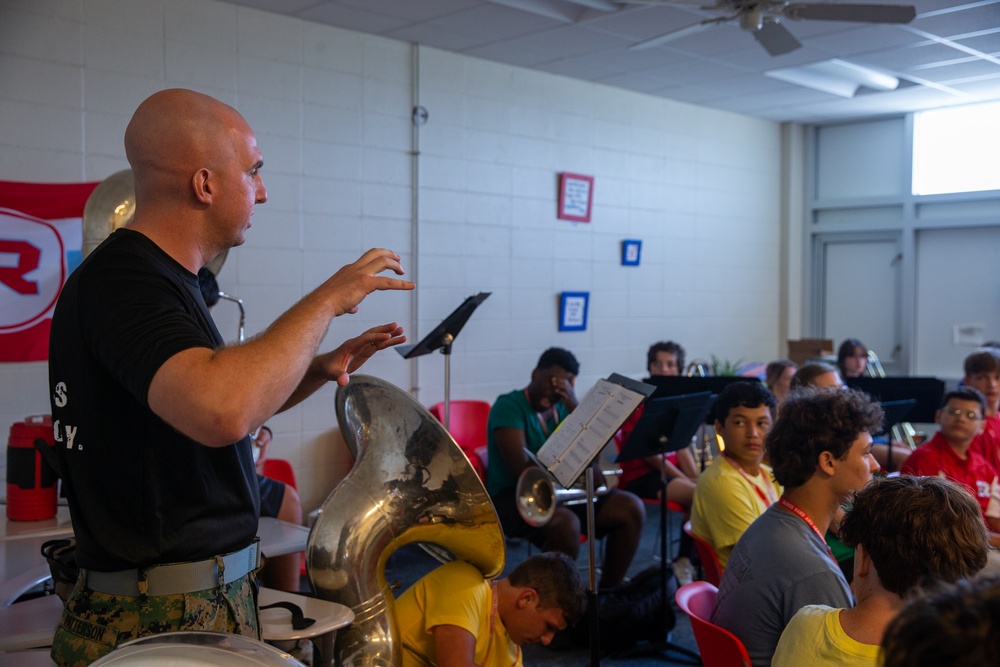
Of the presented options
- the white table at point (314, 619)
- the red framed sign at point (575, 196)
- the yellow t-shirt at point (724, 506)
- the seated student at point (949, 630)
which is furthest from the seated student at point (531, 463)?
the seated student at point (949, 630)

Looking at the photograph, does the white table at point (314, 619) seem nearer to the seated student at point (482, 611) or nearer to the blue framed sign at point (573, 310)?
the seated student at point (482, 611)

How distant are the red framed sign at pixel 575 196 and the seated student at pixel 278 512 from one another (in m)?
2.82

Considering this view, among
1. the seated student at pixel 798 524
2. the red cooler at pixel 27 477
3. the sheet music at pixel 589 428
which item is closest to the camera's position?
the seated student at pixel 798 524

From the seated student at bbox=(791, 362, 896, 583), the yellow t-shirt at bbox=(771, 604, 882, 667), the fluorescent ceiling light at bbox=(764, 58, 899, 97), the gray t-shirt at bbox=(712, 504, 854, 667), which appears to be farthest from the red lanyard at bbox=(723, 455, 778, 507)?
the fluorescent ceiling light at bbox=(764, 58, 899, 97)

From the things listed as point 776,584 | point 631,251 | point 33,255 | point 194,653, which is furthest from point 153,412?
point 631,251

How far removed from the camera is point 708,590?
2.40 metres

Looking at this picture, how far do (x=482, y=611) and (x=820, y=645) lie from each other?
0.97m

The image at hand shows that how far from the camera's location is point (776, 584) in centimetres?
209

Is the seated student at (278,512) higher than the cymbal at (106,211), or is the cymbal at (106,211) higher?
the cymbal at (106,211)

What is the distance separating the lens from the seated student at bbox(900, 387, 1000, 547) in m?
3.54

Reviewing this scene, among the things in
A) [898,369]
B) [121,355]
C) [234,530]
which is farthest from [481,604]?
[898,369]

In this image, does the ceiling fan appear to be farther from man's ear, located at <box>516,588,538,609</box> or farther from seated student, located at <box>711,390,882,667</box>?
man's ear, located at <box>516,588,538,609</box>

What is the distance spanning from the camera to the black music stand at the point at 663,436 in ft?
12.2

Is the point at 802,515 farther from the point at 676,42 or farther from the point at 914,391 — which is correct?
the point at 676,42
